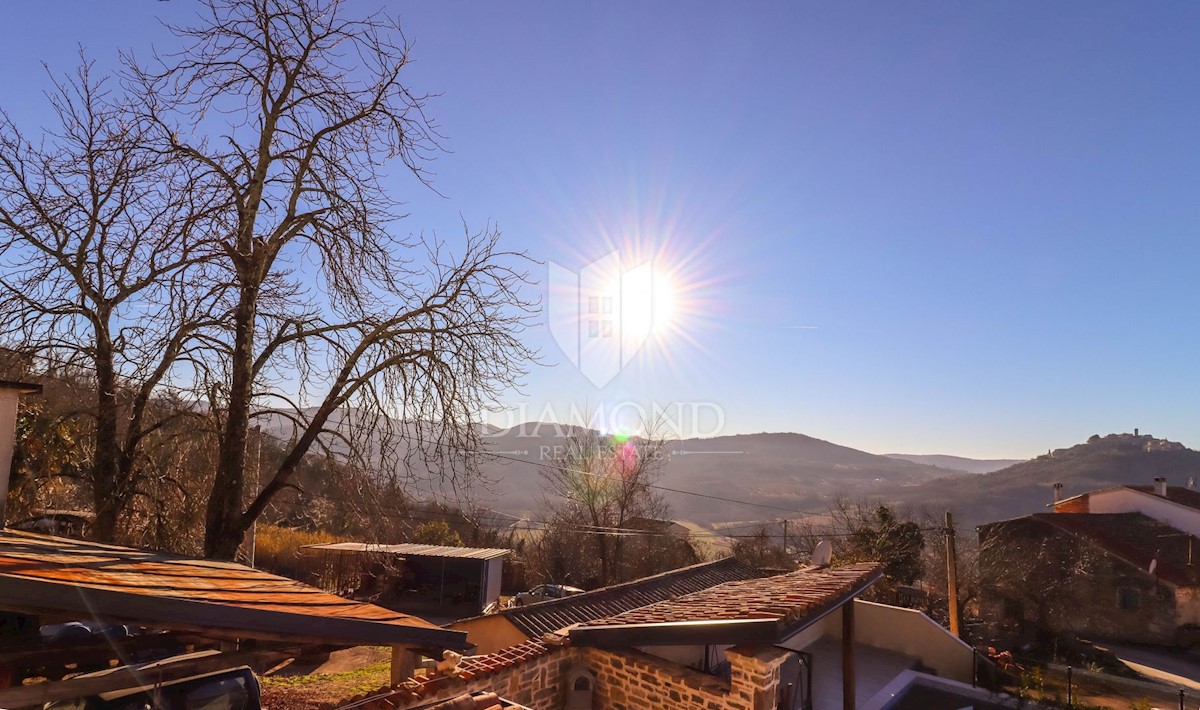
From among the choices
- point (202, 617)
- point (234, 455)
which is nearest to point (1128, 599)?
point (234, 455)

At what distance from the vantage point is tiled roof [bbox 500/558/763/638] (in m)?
10.5

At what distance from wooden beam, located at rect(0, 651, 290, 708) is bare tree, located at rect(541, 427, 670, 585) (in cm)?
2360

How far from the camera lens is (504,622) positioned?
1059 cm

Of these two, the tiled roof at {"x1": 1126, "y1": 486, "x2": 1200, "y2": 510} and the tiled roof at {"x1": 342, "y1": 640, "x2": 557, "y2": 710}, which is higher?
the tiled roof at {"x1": 1126, "y1": 486, "x2": 1200, "y2": 510}

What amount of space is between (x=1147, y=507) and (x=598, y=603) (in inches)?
1152

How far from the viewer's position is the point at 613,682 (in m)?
6.57

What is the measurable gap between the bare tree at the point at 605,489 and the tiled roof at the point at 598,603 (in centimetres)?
1276

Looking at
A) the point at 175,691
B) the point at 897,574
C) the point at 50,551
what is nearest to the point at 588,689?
the point at 175,691

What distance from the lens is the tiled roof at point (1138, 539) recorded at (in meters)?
22.6

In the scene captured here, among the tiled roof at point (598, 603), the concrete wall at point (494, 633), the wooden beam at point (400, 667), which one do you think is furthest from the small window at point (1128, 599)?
the wooden beam at point (400, 667)

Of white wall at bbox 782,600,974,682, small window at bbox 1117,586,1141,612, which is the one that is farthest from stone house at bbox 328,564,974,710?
small window at bbox 1117,586,1141,612

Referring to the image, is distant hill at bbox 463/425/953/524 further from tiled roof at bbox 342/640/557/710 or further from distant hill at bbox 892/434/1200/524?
tiled roof at bbox 342/640/557/710

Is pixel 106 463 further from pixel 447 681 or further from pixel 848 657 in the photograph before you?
pixel 848 657

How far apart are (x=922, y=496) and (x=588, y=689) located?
6638 centimetres
